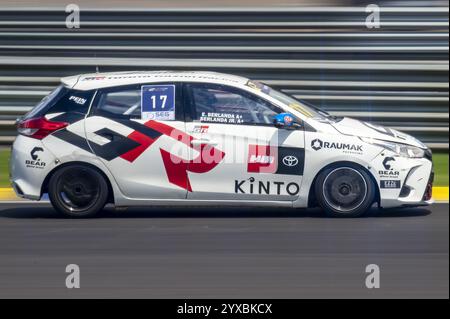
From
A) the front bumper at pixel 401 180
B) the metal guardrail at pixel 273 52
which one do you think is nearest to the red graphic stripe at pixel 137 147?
the front bumper at pixel 401 180

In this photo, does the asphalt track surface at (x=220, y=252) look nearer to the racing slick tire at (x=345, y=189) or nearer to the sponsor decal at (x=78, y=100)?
the racing slick tire at (x=345, y=189)

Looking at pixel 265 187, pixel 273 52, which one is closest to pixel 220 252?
pixel 265 187

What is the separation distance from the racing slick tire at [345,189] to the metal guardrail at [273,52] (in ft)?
14.4

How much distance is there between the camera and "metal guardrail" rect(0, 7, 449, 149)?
1390 centimetres

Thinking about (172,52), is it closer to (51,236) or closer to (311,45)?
(311,45)

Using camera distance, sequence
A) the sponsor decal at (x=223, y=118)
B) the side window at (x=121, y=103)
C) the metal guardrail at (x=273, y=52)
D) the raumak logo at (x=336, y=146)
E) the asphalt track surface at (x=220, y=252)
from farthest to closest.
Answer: the metal guardrail at (x=273, y=52)
the side window at (x=121, y=103)
the sponsor decal at (x=223, y=118)
the raumak logo at (x=336, y=146)
the asphalt track surface at (x=220, y=252)

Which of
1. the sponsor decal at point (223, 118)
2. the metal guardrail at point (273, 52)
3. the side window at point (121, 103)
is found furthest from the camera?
the metal guardrail at point (273, 52)

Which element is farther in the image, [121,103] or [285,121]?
[121,103]

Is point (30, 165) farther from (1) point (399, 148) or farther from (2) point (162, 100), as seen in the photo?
(1) point (399, 148)

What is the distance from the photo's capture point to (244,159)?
31.4 ft

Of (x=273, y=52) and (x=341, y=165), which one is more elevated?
(x=273, y=52)

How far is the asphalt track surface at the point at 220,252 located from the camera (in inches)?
286

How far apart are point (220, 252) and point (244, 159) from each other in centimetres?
144

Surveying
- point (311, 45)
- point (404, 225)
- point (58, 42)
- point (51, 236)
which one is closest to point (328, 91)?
point (311, 45)
